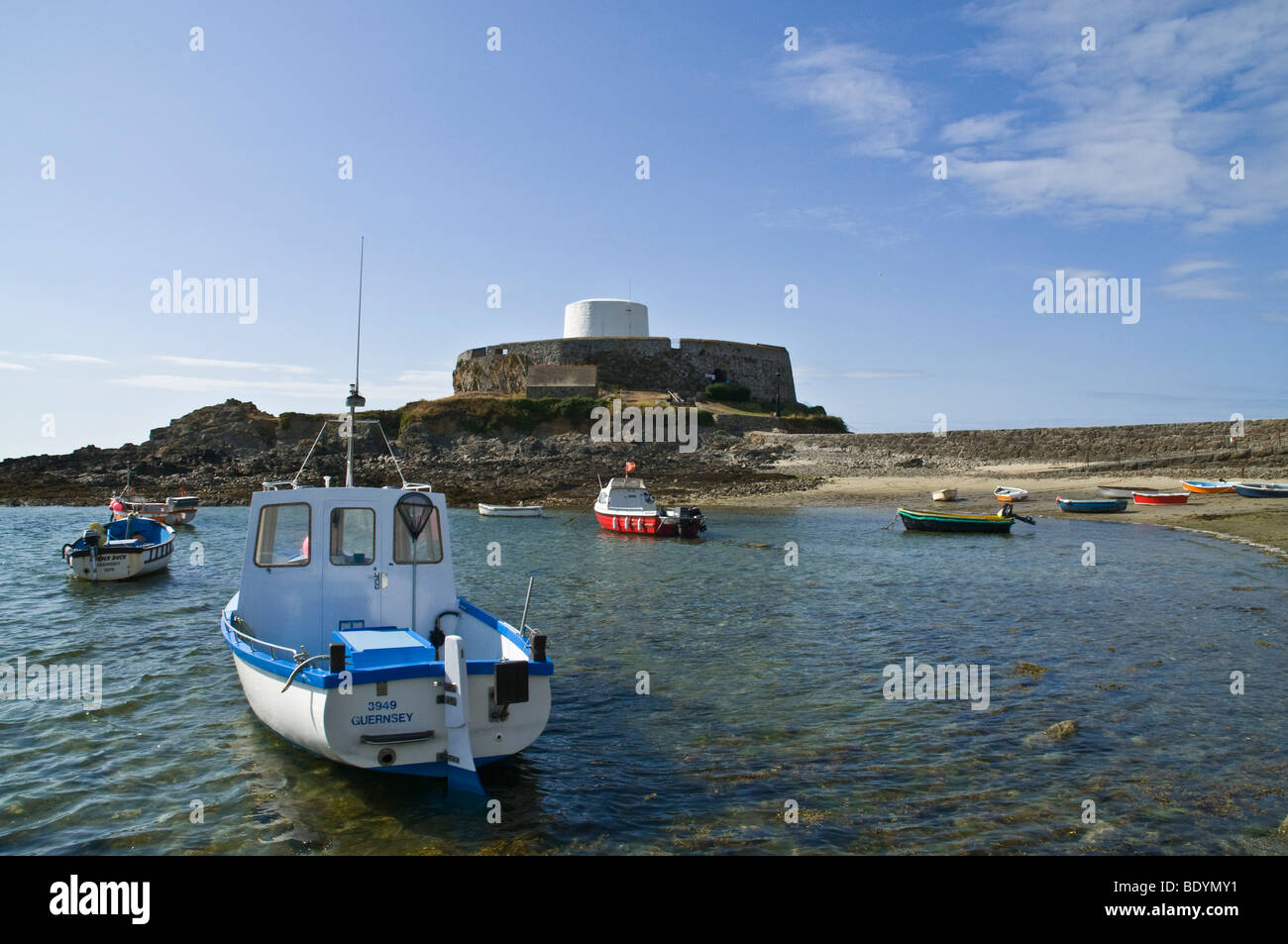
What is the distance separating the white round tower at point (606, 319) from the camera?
71500mm

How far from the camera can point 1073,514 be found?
116 feet

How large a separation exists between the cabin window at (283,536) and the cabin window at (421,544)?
1.04 meters

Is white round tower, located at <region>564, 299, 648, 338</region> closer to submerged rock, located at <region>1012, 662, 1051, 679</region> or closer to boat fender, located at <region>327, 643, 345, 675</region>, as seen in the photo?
submerged rock, located at <region>1012, 662, 1051, 679</region>

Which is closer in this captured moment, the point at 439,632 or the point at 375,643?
the point at 375,643

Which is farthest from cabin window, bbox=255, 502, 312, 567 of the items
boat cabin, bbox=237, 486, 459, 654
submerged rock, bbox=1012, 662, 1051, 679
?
submerged rock, bbox=1012, 662, 1051, 679

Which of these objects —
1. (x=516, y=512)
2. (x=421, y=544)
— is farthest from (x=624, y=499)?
(x=421, y=544)

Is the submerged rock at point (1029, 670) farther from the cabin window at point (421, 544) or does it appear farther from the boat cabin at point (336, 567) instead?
the cabin window at point (421, 544)

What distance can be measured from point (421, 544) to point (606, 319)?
6285 cm

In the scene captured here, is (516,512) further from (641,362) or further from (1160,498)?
(641,362)

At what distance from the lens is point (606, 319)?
71438 millimetres

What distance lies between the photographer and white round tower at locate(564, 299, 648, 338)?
71.5 metres

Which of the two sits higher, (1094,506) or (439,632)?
(1094,506)

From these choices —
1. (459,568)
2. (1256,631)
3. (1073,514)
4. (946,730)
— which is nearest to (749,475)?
(1073,514)
